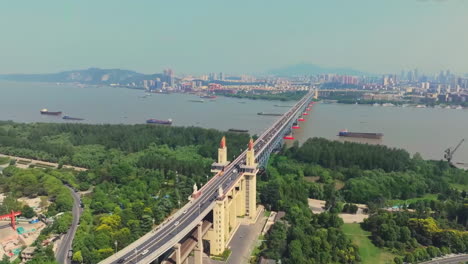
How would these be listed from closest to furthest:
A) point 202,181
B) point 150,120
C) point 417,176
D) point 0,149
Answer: point 202,181 → point 417,176 → point 0,149 → point 150,120

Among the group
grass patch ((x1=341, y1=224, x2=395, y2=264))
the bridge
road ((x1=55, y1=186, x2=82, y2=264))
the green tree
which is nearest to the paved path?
the bridge

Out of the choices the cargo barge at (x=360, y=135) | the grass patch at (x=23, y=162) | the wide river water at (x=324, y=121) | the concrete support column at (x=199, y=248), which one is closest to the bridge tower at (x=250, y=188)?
the concrete support column at (x=199, y=248)

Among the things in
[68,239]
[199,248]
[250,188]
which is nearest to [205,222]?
[199,248]

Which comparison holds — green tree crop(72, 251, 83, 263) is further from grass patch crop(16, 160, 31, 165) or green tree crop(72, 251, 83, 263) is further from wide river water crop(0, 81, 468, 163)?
wide river water crop(0, 81, 468, 163)

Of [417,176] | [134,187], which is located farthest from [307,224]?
[417,176]

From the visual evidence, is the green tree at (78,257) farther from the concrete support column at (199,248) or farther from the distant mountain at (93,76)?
the distant mountain at (93,76)

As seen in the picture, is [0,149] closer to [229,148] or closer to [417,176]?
[229,148]

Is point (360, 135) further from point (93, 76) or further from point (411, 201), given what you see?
point (93, 76)
